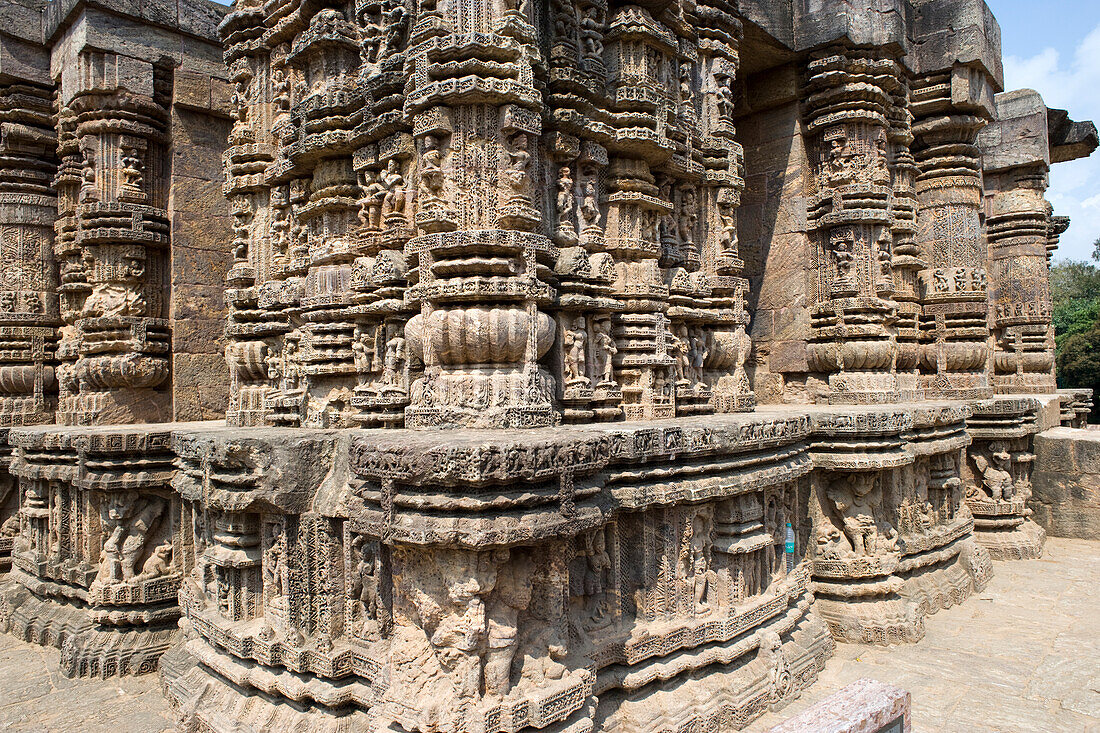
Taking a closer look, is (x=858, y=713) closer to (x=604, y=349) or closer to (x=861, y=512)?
(x=604, y=349)

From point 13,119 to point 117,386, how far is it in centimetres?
405

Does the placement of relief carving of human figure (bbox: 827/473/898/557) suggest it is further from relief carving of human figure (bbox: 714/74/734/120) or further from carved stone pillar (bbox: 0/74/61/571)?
carved stone pillar (bbox: 0/74/61/571)

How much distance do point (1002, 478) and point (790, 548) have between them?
17.0 ft

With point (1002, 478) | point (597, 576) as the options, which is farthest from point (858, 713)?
point (1002, 478)

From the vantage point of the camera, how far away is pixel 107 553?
18.9 feet

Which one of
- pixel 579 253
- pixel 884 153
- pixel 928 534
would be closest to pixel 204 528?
pixel 579 253

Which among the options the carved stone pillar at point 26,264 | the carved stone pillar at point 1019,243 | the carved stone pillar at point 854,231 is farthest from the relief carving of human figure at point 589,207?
the carved stone pillar at point 1019,243

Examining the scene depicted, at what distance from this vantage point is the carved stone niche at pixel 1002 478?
8.52 metres

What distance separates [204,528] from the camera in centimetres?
483

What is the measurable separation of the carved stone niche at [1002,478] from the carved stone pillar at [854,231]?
1708 mm

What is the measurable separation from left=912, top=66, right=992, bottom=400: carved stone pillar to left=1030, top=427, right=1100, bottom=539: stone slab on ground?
47.4 inches

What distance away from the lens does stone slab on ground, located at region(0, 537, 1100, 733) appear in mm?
4473

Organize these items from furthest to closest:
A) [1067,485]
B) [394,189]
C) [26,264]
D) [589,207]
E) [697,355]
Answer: [1067,485] < [26,264] < [697,355] < [589,207] < [394,189]

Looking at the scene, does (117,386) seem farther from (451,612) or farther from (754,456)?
(754,456)
